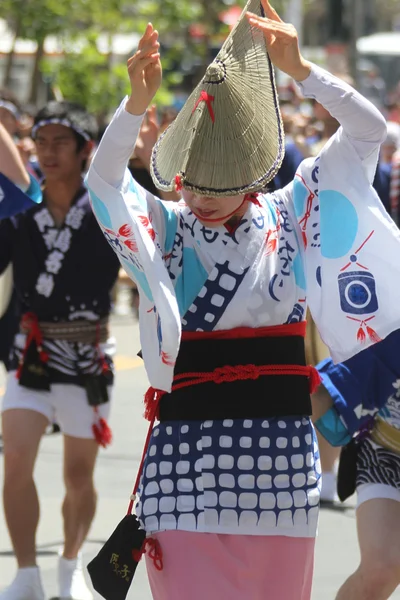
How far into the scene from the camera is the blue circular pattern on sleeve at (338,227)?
11.1 ft

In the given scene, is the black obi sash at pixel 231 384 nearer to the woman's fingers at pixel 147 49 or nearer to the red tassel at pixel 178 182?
the red tassel at pixel 178 182

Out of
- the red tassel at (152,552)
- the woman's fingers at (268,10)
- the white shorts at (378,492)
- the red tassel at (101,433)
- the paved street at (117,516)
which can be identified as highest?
the woman's fingers at (268,10)

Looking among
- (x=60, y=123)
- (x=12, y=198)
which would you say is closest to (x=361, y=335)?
(x=12, y=198)

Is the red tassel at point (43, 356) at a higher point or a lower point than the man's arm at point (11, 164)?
lower

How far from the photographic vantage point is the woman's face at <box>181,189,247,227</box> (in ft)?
10.7

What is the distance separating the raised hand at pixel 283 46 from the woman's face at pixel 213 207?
0.34 m

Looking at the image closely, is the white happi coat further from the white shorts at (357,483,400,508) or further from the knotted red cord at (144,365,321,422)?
the white shorts at (357,483,400,508)

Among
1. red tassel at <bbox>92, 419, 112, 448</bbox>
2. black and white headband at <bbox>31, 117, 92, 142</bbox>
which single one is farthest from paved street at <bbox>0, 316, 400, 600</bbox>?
black and white headband at <bbox>31, 117, 92, 142</bbox>

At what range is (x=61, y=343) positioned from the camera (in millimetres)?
5062

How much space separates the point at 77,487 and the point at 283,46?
7.93 ft

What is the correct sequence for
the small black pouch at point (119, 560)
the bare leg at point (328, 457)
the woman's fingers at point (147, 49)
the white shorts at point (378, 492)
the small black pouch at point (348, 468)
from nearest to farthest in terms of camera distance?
the woman's fingers at point (147, 49) → the small black pouch at point (119, 560) → the white shorts at point (378, 492) → the small black pouch at point (348, 468) → the bare leg at point (328, 457)

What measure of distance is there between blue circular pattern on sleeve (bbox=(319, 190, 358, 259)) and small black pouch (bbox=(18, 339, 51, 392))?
1896 millimetres

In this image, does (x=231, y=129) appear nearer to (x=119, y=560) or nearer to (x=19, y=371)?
(x=119, y=560)

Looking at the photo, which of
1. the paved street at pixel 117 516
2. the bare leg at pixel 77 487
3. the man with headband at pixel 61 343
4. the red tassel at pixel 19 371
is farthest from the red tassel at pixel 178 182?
the paved street at pixel 117 516
